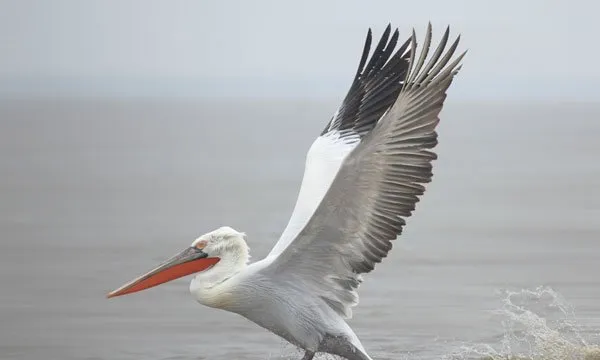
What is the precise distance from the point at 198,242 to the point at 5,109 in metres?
51.7

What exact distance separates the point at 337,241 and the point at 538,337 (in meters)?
1.99

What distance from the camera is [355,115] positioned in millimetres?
9047

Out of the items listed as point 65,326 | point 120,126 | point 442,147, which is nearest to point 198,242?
point 65,326

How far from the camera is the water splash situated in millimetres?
8844

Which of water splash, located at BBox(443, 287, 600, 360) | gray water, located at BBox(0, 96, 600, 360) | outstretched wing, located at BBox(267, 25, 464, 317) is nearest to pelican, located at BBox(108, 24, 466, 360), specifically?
outstretched wing, located at BBox(267, 25, 464, 317)

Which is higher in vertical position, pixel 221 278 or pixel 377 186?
pixel 377 186

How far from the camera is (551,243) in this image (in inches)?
590

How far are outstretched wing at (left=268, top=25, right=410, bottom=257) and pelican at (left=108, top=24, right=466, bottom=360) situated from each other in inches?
0.7

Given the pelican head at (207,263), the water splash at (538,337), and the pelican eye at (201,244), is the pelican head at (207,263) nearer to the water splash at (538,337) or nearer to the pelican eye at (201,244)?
the pelican eye at (201,244)

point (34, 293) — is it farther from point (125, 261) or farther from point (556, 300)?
point (556, 300)

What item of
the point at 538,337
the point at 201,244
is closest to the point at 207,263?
the point at 201,244

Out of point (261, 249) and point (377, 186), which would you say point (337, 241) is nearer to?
point (377, 186)

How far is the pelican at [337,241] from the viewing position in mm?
7363

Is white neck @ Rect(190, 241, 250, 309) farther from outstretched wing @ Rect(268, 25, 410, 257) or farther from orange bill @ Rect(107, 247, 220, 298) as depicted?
outstretched wing @ Rect(268, 25, 410, 257)
